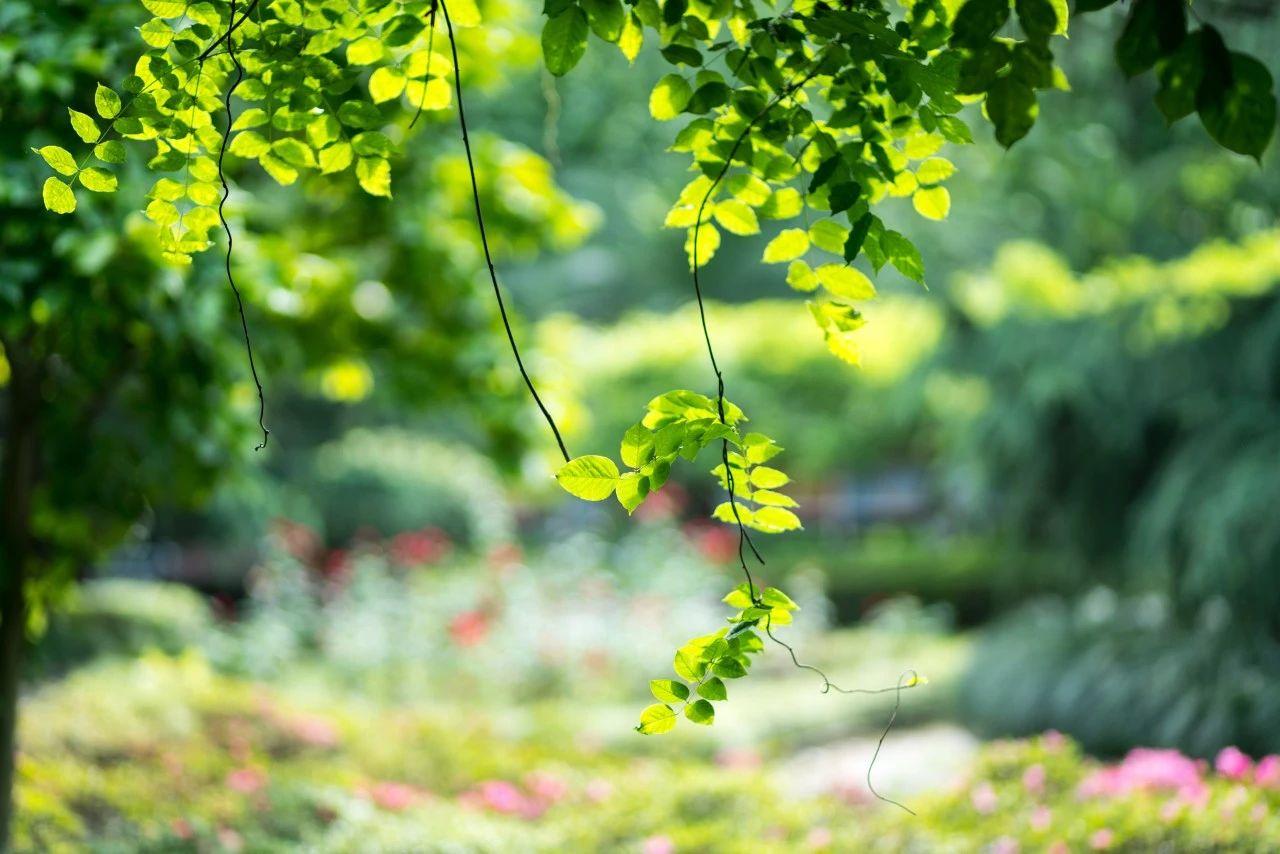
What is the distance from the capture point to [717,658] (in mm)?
1235

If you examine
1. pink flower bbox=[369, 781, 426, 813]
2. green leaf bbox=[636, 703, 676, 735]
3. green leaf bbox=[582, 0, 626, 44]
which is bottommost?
green leaf bbox=[636, 703, 676, 735]

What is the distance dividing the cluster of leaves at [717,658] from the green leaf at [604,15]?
0.61 m

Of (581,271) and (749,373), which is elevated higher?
(581,271)

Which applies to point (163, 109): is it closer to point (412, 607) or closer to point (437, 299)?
point (437, 299)

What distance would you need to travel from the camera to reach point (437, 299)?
344cm

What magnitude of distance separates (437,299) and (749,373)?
38.6 ft

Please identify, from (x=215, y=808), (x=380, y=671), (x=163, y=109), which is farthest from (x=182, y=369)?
(x=380, y=671)

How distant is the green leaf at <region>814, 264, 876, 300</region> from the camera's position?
1.32 m

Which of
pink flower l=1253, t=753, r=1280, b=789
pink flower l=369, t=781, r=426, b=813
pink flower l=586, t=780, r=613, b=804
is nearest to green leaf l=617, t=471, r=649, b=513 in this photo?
pink flower l=1253, t=753, r=1280, b=789

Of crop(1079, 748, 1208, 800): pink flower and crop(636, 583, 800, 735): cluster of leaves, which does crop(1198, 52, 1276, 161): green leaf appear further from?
crop(1079, 748, 1208, 800): pink flower

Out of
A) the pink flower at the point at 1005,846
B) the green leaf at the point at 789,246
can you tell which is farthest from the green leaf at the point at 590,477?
the pink flower at the point at 1005,846

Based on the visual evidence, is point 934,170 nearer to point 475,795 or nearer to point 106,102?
point 106,102

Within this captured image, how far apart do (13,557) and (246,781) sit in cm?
137

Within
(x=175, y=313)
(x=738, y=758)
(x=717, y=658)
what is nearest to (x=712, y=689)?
(x=717, y=658)
